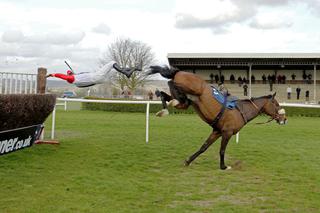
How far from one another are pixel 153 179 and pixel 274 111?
3004mm

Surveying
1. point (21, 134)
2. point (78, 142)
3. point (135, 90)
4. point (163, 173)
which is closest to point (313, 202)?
point (163, 173)

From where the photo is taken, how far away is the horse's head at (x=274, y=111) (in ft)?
26.3

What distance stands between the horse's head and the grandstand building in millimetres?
31744

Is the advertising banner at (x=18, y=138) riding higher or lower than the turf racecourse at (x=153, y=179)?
higher

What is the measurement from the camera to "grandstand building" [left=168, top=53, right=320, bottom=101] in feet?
132

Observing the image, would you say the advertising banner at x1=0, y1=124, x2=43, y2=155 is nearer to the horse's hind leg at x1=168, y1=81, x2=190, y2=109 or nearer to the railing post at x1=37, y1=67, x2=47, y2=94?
the railing post at x1=37, y1=67, x2=47, y2=94

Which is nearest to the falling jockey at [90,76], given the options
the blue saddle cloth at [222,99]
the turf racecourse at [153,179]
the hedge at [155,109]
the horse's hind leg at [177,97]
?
the horse's hind leg at [177,97]

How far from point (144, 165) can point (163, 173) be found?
0.67m

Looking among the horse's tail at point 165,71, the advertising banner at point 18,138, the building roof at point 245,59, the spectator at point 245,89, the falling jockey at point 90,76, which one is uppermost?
the building roof at point 245,59

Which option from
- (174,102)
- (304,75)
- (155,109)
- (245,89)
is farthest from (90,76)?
(304,75)

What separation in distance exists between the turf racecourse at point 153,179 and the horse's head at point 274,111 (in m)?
0.90

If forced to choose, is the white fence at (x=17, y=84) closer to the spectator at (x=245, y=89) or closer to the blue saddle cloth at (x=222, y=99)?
the blue saddle cloth at (x=222, y=99)

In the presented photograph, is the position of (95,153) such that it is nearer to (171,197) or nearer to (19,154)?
(19,154)

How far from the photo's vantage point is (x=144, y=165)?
25.1 ft
